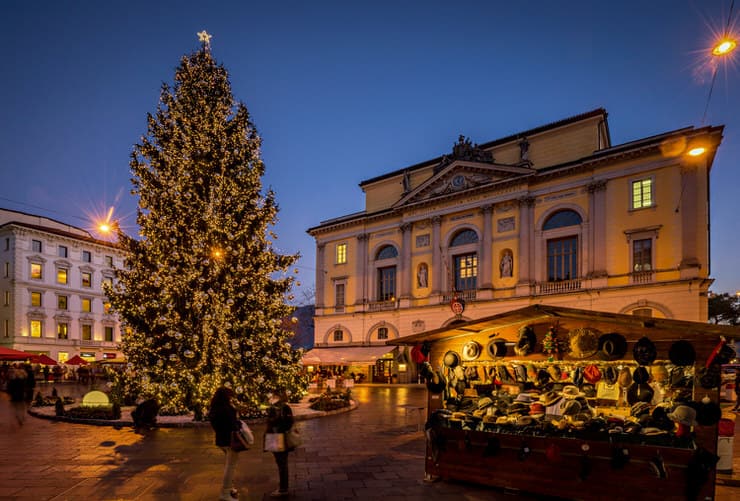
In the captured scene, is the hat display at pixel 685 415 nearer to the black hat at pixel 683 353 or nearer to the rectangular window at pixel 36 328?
the black hat at pixel 683 353

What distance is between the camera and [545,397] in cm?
941

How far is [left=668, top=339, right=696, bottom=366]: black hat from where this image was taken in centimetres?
763

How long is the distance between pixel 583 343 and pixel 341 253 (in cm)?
3571

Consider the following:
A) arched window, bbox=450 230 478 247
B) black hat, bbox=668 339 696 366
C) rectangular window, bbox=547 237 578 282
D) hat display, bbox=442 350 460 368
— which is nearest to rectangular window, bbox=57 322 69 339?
arched window, bbox=450 230 478 247

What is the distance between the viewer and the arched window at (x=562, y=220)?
3095cm

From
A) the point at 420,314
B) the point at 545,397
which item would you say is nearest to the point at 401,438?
the point at 545,397

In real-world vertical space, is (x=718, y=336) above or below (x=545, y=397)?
above

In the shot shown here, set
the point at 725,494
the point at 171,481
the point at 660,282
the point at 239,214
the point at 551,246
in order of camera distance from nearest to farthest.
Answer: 1. the point at 725,494
2. the point at 171,481
3. the point at 239,214
4. the point at 660,282
5. the point at 551,246

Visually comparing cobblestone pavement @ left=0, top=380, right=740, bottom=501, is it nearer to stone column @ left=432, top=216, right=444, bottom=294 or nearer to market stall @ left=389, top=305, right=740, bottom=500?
market stall @ left=389, top=305, right=740, bottom=500

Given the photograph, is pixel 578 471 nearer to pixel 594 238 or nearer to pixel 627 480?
pixel 627 480

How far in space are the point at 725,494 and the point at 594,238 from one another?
23.3 m

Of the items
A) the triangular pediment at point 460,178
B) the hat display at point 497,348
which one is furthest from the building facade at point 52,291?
the hat display at point 497,348

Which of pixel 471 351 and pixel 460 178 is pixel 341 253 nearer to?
pixel 460 178

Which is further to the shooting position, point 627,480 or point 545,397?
point 545,397
